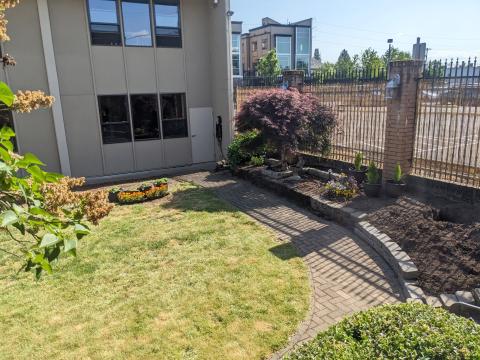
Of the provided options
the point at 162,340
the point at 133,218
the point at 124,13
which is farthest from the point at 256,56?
the point at 162,340

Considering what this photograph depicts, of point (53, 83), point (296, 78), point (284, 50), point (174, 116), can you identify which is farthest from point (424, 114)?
point (284, 50)

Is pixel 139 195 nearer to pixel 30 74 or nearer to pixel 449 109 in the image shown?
pixel 30 74

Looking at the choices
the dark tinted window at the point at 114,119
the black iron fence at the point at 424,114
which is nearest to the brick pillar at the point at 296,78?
the black iron fence at the point at 424,114

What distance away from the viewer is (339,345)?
2.55 metres

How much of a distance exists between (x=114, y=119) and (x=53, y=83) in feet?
6.72

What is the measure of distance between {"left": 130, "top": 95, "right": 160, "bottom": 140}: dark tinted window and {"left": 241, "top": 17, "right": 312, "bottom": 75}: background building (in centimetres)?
4373

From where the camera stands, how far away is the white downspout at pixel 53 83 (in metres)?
10.6

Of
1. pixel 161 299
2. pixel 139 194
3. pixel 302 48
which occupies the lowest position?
pixel 161 299

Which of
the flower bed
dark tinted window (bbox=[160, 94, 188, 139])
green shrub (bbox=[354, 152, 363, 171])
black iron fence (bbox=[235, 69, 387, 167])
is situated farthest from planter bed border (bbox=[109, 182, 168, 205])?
green shrub (bbox=[354, 152, 363, 171])

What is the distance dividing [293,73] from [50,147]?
25.5ft

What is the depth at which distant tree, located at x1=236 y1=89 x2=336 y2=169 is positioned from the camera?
9.65 metres

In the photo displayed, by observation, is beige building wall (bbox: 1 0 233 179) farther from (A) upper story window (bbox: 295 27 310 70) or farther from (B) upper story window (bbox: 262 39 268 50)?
(A) upper story window (bbox: 295 27 310 70)

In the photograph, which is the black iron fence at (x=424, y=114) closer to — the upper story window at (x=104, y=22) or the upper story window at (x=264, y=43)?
the upper story window at (x=104, y=22)

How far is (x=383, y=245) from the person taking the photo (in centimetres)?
608
